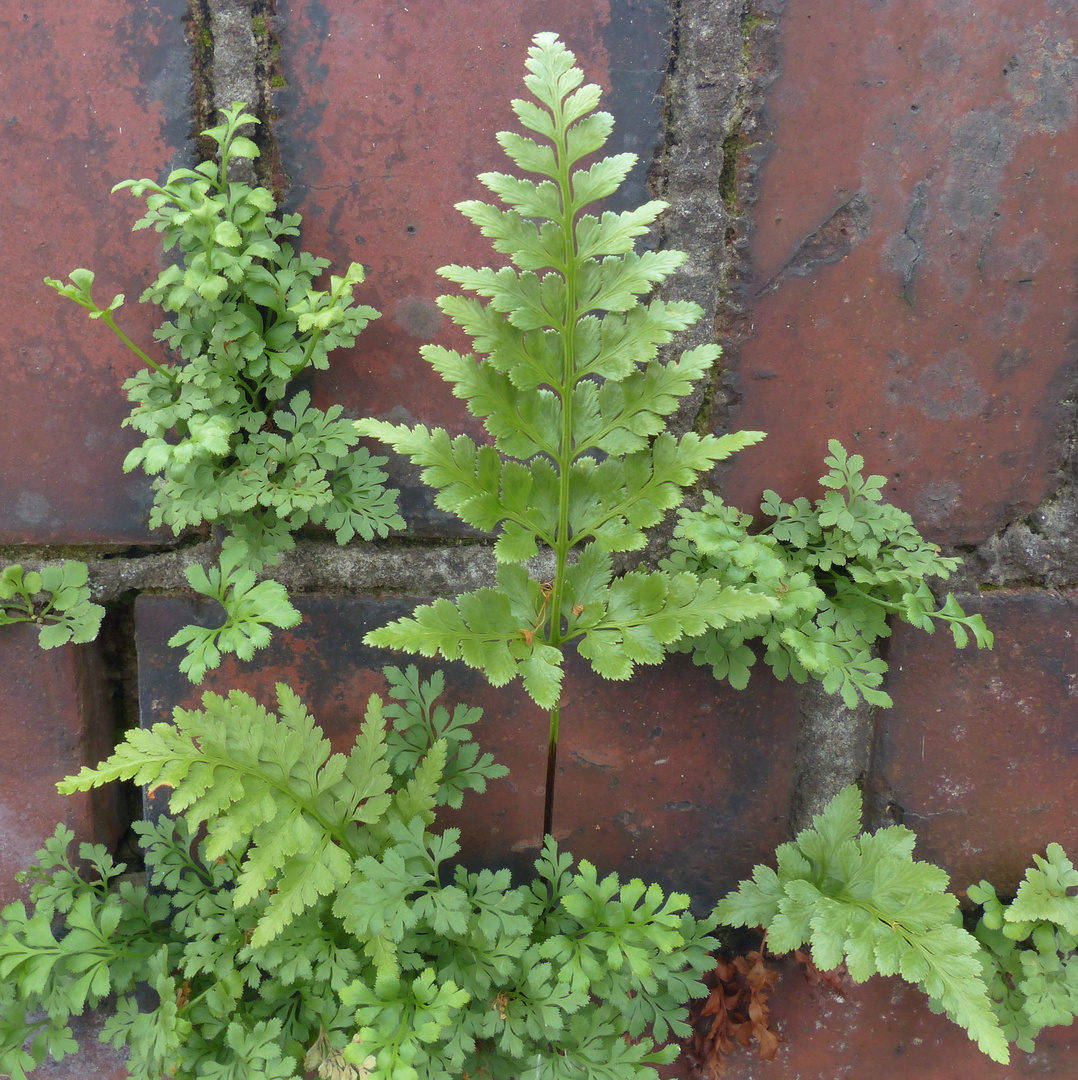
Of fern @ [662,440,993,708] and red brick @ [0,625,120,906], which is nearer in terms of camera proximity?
fern @ [662,440,993,708]

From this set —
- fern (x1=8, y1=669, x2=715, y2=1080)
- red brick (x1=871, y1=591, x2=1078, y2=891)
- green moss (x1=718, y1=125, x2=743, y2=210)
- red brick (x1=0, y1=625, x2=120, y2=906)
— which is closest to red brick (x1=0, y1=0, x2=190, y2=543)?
red brick (x1=0, y1=625, x2=120, y2=906)

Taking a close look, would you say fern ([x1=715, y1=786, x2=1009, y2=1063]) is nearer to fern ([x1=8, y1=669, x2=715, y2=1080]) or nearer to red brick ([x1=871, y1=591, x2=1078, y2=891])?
fern ([x1=8, y1=669, x2=715, y2=1080])

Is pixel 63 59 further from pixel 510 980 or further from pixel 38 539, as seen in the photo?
pixel 510 980

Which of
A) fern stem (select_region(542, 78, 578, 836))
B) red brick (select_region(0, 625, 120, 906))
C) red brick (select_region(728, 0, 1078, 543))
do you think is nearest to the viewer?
fern stem (select_region(542, 78, 578, 836))

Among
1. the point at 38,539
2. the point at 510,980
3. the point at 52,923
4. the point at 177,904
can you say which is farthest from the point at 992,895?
the point at 38,539

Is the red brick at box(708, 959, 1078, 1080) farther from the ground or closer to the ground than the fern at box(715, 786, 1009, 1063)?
closer to the ground

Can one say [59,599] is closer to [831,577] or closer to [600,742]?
[600,742]

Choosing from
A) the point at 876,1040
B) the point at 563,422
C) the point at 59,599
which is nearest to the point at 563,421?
the point at 563,422

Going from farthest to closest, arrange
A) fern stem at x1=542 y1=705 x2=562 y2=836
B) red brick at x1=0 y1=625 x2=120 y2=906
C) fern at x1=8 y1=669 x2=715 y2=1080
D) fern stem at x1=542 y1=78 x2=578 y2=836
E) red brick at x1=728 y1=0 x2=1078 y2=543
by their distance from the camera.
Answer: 1. red brick at x1=0 y1=625 x2=120 y2=906
2. red brick at x1=728 y1=0 x2=1078 y2=543
3. fern stem at x1=542 y1=705 x2=562 y2=836
4. fern at x1=8 y1=669 x2=715 y2=1080
5. fern stem at x1=542 y1=78 x2=578 y2=836
